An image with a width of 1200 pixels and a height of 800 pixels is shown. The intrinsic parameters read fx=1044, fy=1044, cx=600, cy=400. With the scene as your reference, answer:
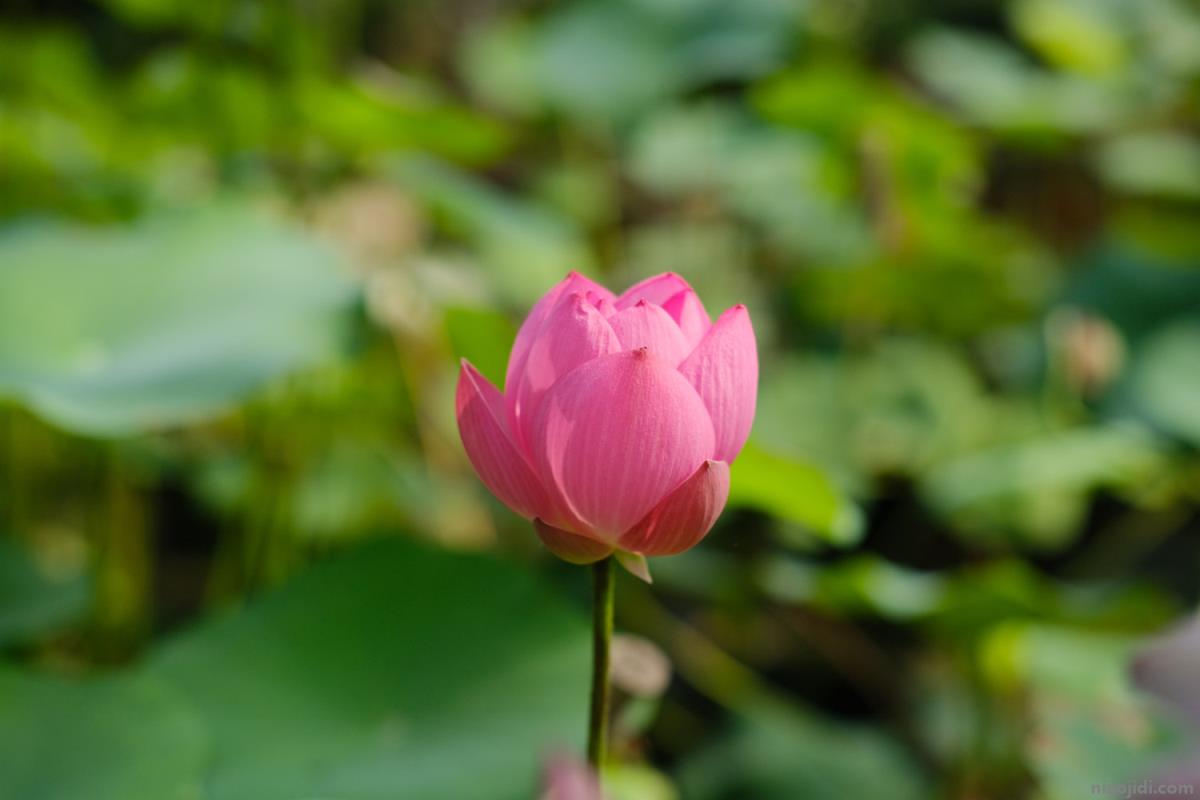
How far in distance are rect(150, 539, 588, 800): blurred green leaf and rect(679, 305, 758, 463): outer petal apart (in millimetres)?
270

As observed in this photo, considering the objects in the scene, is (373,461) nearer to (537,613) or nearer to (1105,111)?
(537,613)

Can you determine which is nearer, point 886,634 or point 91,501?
point 91,501

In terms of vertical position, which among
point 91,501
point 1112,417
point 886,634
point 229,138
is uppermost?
point 229,138

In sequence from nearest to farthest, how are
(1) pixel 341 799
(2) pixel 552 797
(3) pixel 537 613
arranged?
1. (2) pixel 552 797
2. (1) pixel 341 799
3. (3) pixel 537 613

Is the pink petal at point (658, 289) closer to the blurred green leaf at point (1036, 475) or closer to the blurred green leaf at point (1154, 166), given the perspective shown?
the blurred green leaf at point (1036, 475)

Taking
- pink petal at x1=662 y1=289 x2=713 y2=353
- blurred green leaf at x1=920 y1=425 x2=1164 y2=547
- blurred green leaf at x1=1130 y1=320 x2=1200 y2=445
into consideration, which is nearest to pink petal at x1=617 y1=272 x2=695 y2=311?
pink petal at x1=662 y1=289 x2=713 y2=353

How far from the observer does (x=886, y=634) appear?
1390 mm

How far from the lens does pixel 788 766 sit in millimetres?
946

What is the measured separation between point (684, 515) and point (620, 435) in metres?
0.03

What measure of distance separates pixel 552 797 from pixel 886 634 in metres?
1.22

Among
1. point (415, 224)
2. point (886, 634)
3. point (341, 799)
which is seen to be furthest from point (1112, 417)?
point (415, 224)

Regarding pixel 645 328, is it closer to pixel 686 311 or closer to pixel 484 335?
pixel 686 311

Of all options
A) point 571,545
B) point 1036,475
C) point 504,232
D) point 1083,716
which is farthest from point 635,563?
point 504,232

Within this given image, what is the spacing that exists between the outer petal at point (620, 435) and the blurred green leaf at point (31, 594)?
0.53 m
